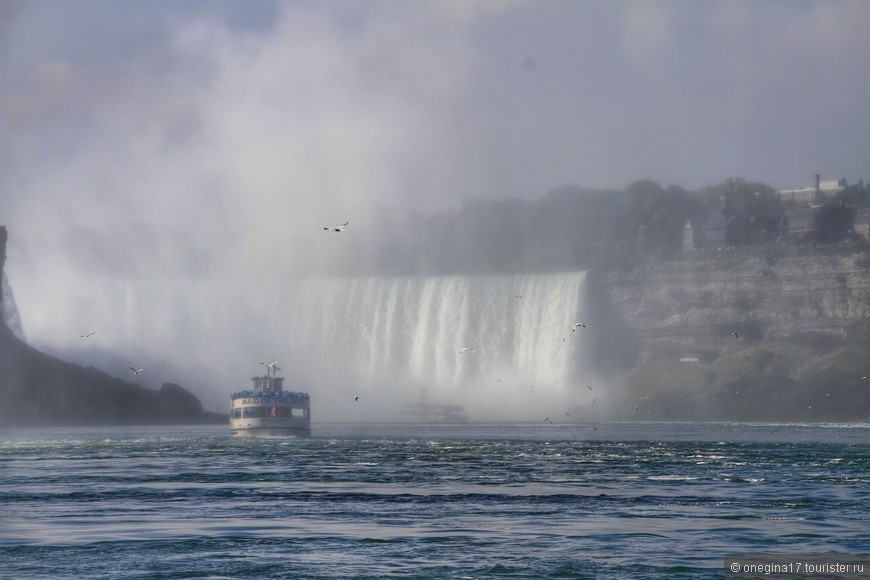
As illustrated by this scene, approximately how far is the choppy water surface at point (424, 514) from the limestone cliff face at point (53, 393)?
97.5 meters

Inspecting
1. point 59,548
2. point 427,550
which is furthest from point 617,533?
point 59,548

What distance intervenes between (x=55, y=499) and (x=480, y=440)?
65535 mm

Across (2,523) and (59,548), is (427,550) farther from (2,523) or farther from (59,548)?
(2,523)

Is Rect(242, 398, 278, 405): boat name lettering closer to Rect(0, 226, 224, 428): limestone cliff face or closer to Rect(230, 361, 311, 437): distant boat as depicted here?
Rect(230, 361, 311, 437): distant boat

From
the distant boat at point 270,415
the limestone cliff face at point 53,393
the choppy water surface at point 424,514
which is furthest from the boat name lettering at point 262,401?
the limestone cliff face at point 53,393

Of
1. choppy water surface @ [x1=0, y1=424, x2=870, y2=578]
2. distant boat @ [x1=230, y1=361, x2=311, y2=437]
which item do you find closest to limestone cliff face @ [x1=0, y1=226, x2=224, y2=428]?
distant boat @ [x1=230, y1=361, x2=311, y2=437]

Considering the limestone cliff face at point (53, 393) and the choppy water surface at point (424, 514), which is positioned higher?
the limestone cliff face at point (53, 393)

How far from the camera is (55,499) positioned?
169ft

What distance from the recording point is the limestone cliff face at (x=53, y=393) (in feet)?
581

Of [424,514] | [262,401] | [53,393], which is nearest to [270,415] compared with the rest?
[262,401]

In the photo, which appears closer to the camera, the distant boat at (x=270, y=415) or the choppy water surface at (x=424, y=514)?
the choppy water surface at (x=424, y=514)

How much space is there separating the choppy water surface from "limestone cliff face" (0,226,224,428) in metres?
97.5

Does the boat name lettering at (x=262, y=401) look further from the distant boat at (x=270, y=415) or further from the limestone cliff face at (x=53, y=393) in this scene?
the limestone cliff face at (x=53, y=393)

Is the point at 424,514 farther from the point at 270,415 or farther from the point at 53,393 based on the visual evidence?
the point at 53,393
